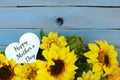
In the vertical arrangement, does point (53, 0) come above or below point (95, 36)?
above

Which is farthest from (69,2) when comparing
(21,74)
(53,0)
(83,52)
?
(21,74)

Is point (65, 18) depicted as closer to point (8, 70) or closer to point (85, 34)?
point (85, 34)

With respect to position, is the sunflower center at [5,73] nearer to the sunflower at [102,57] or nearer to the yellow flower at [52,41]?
the yellow flower at [52,41]

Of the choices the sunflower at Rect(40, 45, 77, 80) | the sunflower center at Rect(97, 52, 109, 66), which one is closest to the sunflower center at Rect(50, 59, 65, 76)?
the sunflower at Rect(40, 45, 77, 80)

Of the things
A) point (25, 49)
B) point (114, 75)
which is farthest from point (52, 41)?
point (114, 75)

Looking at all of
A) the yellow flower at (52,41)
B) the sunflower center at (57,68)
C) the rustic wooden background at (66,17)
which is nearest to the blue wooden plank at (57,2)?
the rustic wooden background at (66,17)

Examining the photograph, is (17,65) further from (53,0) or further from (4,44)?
(53,0)

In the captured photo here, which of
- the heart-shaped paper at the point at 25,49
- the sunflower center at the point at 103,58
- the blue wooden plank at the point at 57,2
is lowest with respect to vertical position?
the sunflower center at the point at 103,58
